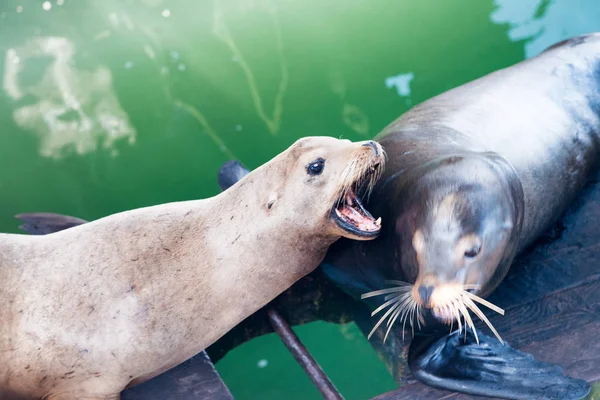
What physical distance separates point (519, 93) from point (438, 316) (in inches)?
64.5

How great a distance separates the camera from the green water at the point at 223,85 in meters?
Answer: 5.09

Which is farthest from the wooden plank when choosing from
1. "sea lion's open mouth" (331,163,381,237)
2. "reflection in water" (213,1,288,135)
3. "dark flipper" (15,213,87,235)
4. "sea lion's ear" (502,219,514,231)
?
"reflection in water" (213,1,288,135)

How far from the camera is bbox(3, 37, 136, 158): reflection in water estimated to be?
5.36 meters

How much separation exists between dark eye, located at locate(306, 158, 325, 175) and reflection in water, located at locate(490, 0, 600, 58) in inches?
158

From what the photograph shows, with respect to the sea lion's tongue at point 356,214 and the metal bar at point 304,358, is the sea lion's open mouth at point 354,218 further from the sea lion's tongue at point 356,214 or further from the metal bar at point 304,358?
the metal bar at point 304,358

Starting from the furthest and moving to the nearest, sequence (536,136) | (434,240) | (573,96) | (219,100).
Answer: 1. (219,100)
2. (573,96)
3. (536,136)
4. (434,240)

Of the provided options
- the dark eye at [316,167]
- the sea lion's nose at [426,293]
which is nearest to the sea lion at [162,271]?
the dark eye at [316,167]

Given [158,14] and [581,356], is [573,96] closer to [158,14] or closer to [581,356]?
[581,356]

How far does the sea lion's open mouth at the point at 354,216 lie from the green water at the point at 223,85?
2.21 m

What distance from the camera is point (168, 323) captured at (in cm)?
287

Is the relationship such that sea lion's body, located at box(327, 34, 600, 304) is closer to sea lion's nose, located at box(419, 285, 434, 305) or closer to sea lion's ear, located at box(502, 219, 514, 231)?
sea lion's ear, located at box(502, 219, 514, 231)

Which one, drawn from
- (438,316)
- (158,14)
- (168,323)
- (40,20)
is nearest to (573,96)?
(438,316)

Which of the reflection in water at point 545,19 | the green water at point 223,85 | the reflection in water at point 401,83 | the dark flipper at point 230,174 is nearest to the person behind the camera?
the dark flipper at point 230,174

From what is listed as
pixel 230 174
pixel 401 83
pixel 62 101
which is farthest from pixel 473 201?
pixel 62 101
